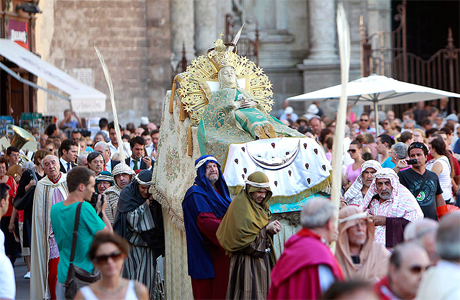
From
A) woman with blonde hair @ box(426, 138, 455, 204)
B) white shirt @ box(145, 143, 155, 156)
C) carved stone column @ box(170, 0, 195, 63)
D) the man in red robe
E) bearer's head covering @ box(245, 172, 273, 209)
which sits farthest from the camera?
carved stone column @ box(170, 0, 195, 63)

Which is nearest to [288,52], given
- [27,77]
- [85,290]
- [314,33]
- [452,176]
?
[314,33]

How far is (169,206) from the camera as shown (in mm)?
8203

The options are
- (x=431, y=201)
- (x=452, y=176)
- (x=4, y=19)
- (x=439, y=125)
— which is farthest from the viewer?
(x=4, y=19)

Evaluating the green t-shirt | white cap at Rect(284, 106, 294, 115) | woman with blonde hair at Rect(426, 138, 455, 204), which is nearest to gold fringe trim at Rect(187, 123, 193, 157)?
the green t-shirt

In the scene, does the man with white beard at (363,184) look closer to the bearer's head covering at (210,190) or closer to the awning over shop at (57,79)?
the bearer's head covering at (210,190)

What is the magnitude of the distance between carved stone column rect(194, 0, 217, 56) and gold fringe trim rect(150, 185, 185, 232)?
1255 centimetres

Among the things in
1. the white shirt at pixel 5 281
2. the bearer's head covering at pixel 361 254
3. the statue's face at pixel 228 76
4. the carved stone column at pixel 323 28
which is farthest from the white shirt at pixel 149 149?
the carved stone column at pixel 323 28

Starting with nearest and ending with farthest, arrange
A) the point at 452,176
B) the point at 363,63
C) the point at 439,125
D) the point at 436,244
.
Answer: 1. the point at 436,244
2. the point at 452,176
3. the point at 439,125
4. the point at 363,63

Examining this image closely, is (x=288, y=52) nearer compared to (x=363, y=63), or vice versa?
(x=363, y=63)

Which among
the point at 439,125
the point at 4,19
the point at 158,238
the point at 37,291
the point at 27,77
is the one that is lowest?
the point at 37,291

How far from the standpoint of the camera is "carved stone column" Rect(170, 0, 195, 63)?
67.4 ft

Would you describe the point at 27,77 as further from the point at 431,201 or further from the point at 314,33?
the point at 431,201

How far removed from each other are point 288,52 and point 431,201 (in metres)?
14.4

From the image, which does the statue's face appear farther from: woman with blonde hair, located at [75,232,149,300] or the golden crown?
woman with blonde hair, located at [75,232,149,300]
